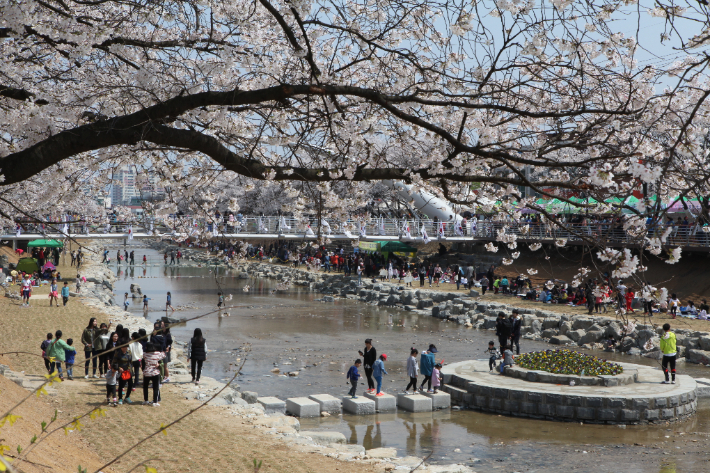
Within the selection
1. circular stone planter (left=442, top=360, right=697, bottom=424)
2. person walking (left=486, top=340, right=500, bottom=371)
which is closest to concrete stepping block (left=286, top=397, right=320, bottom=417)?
circular stone planter (left=442, top=360, right=697, bottom=424)

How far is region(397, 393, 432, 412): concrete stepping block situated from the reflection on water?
20cm

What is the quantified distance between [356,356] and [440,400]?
6.75 m

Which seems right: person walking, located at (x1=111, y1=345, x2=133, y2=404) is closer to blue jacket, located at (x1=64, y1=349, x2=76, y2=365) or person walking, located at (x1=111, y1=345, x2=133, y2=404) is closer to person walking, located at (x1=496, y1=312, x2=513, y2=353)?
blue jacket, located at (x1=64, y1=349, x2=76, y2=365)

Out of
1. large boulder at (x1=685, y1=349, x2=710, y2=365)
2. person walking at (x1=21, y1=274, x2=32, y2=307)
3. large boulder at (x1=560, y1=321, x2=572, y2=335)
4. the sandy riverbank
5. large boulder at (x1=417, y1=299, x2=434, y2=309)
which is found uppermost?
person walking at (x1=21, y1=274, x2=32, y2=307)

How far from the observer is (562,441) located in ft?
37.5

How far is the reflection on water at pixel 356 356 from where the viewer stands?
37.8 ft

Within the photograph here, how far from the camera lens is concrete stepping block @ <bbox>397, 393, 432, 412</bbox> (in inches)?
520

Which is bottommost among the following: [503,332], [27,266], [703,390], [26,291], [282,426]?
[282,426]

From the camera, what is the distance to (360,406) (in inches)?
511

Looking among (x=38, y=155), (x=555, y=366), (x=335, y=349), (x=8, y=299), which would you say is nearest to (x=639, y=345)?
(x=555, y=366)

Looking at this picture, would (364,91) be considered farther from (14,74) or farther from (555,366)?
(555,366)

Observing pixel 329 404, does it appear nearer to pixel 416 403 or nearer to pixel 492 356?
pixel 416 403

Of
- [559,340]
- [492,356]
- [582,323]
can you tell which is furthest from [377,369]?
[582,323]

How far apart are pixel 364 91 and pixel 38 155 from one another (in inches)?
122
